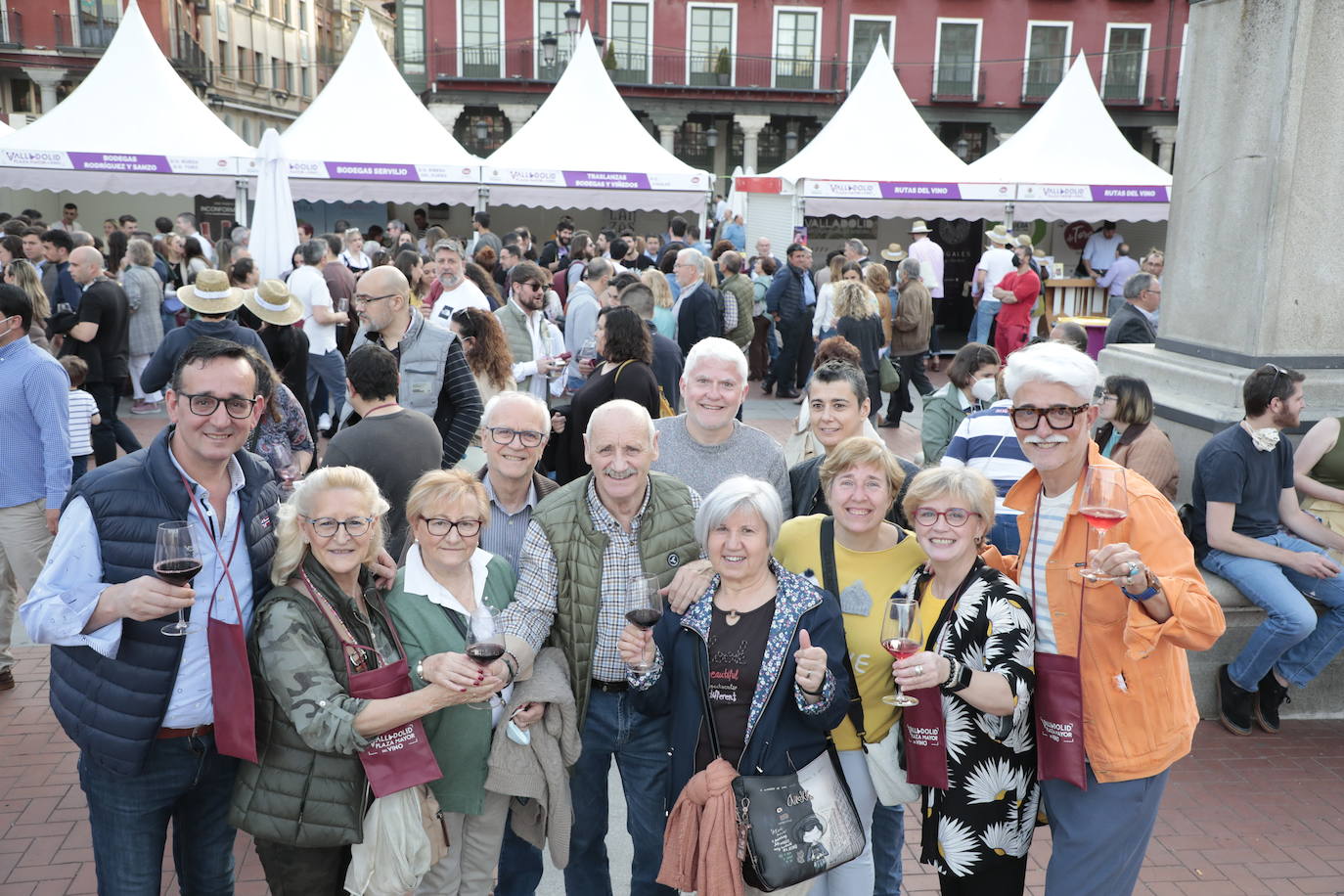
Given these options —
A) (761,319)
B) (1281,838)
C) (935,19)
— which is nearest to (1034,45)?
(935,19)

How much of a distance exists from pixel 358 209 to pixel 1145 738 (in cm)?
2266

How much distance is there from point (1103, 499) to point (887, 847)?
5.09ft

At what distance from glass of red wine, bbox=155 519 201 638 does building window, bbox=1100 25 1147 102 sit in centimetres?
4152

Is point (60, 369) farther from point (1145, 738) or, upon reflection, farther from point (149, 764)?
point (1145, 738)

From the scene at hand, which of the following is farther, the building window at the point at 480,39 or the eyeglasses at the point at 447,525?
the building window at the point at 480,39

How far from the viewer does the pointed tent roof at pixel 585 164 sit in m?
17.4

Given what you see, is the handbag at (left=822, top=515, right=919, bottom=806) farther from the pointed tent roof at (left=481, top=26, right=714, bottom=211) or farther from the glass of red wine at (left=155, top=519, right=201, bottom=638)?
the pointed tent roof at (left=481, top=26, right=714, bottom=211)

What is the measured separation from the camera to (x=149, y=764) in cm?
284

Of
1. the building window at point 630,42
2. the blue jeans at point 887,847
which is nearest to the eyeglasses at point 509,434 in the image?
the blue jeans at point 887,847

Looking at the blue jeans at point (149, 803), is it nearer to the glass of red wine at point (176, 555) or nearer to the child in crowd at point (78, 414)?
the glass of red wine at point (176, 555)

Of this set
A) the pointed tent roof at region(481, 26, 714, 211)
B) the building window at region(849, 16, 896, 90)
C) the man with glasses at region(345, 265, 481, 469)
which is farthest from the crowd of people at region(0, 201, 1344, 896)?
the building window at region(849, 16, 896, 90)

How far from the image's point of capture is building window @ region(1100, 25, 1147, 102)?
3831 cm

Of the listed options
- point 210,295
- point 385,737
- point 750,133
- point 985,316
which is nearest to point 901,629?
point 385,737

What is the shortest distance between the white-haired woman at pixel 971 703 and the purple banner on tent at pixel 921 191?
1451 cm
